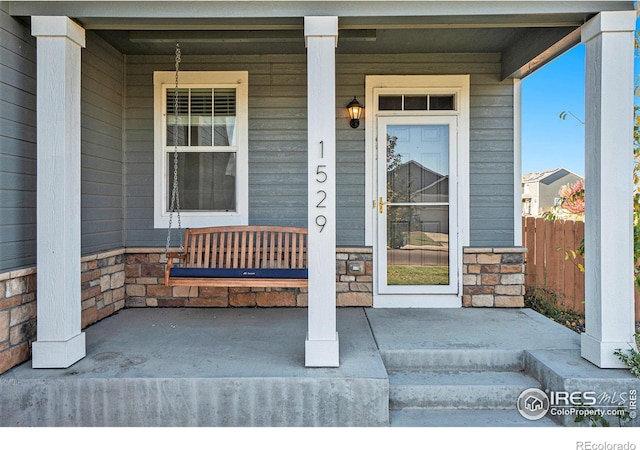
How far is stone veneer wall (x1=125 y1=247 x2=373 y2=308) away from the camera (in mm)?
4672

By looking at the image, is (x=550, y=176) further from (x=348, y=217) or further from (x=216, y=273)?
(x=216, y=273)

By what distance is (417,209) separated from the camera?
471 cm

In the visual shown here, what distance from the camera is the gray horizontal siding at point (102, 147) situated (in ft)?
13.2

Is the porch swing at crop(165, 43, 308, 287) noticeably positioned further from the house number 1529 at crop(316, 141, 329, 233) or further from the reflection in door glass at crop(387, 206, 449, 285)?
the house number 1529 at crop(316, 141, 329, 233)

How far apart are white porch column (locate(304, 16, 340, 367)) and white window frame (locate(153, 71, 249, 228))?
1.82 metres

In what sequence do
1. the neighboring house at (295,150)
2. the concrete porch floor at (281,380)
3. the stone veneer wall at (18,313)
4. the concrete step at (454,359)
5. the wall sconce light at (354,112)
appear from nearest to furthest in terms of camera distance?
the concrete porch floor at (281,380), the stone veneer wall at (18,313), the concrete step at (454,359), the neighboring house at (295,150), the wall sconce light at (354,112)

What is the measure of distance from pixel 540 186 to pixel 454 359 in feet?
15.9

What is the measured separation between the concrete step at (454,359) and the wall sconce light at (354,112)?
2.41 m

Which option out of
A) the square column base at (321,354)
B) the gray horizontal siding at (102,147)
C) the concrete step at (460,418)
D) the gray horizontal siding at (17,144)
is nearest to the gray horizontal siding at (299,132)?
the gray horizontal siding at (102,147)

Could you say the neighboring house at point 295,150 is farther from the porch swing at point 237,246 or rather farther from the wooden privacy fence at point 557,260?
the wooden privacy fence at point 557,260

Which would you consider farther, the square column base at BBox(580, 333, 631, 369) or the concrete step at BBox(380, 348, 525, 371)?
the concrete step at BBox(380, 348, 525, 371)

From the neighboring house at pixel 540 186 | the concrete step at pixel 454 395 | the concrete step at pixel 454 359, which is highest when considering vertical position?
the neighboring house at pixel 540 186

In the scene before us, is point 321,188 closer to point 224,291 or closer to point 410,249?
point 410,249

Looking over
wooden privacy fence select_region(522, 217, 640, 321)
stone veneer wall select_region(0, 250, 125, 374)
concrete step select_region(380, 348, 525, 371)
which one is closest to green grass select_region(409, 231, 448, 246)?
wooden privacy fence select_region(522, 217, 640, 321)
